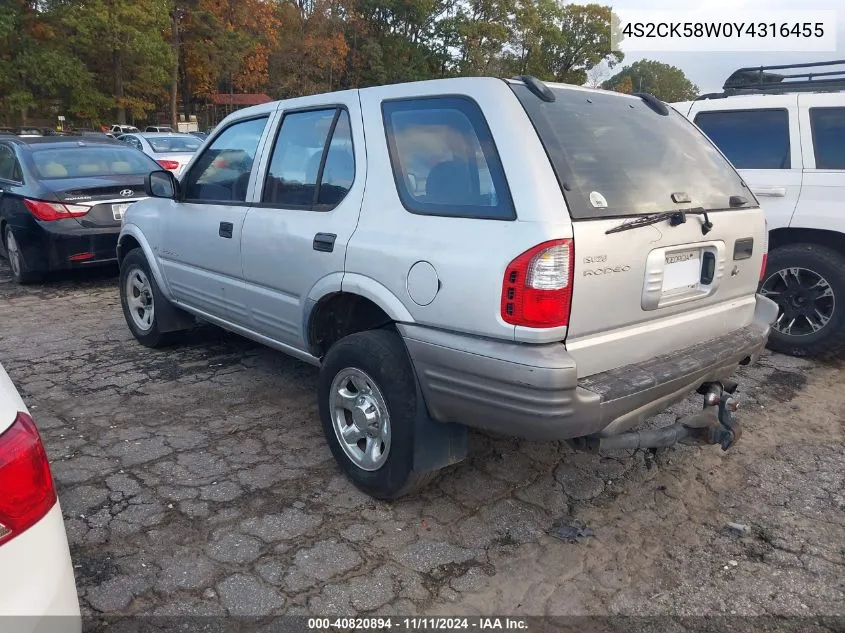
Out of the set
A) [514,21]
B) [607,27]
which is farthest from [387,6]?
[607,27]

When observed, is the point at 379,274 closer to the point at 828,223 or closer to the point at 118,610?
the point at 118,610

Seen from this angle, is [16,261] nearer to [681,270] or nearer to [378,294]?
[378,294]

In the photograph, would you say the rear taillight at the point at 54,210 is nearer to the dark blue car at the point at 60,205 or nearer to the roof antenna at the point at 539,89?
the dark blue car at the point at 60,205

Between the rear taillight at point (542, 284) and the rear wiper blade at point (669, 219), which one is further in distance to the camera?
the rear wiper blade at point (669, 219)

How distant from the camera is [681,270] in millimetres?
2891

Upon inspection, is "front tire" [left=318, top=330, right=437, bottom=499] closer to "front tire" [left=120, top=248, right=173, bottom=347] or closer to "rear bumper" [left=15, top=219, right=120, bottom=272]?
"front tire" [left=120, top=248, right=173, bottom=347]

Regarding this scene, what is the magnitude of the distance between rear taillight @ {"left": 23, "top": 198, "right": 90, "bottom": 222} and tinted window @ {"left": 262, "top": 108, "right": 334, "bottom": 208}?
4.39 m

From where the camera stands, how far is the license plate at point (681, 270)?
111 inches

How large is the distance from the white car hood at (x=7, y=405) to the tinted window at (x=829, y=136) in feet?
17.9

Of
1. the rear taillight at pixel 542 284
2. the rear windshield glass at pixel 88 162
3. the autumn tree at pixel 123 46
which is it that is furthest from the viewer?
the autumn tree at pixel 123 46

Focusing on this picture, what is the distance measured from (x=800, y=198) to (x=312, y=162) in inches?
150

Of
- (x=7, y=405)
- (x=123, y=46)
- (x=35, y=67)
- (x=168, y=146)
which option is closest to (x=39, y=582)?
(x=7, y=405)

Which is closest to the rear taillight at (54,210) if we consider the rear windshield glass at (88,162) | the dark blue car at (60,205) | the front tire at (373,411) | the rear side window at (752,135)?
the dark blue car at (60,205)

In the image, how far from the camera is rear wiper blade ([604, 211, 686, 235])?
2.61 m
